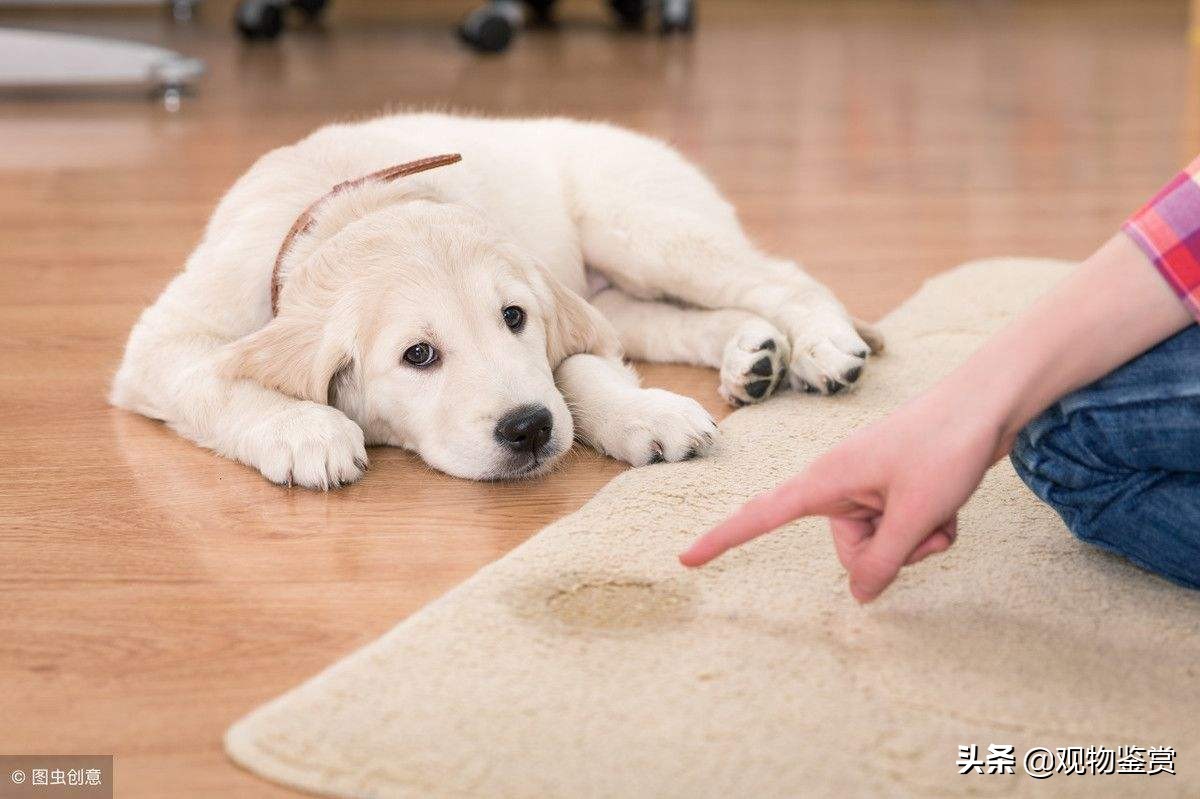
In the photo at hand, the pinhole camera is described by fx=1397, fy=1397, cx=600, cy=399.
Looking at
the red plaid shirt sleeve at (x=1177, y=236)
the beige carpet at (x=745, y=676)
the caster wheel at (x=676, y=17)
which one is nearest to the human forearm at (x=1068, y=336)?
the red plaid shirt sleeve at (x=1177, y=236)

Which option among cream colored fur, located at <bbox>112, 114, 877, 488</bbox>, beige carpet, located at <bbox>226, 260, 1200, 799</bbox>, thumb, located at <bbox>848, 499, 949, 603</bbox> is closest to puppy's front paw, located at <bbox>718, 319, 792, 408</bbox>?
cream colored fur, located at <bbox>112, 114, 877, 488</bbox>

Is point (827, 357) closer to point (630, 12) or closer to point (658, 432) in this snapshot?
point (658, 432)

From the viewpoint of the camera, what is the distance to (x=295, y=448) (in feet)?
5.38

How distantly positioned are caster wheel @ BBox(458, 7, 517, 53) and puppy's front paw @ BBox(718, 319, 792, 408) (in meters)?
3.75

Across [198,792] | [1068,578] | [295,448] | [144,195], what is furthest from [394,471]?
[144,195]

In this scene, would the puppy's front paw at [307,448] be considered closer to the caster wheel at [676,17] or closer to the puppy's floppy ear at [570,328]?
the puppy's floppy ear at [570,328]

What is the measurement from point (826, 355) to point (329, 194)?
70 centimetres

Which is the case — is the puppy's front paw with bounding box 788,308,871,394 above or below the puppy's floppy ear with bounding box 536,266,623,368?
below

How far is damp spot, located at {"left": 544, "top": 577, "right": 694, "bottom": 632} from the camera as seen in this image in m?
1.28

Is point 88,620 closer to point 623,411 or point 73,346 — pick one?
point 623,411

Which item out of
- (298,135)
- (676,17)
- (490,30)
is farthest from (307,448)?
(676,17)

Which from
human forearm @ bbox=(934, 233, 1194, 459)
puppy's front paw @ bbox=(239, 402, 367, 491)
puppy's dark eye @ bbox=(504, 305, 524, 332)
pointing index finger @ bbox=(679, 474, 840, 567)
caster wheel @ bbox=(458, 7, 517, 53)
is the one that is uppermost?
human forearm @ bbox=(934, 233, 1194, 459)

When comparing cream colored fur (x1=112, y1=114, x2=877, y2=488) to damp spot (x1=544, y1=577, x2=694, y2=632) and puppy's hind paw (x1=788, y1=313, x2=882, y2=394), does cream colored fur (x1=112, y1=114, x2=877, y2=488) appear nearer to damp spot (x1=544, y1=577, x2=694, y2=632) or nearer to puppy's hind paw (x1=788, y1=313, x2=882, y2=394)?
puppy's hind paw (x1=788, y1=313, x2=882, y2=394)

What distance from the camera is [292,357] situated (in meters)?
1.68
